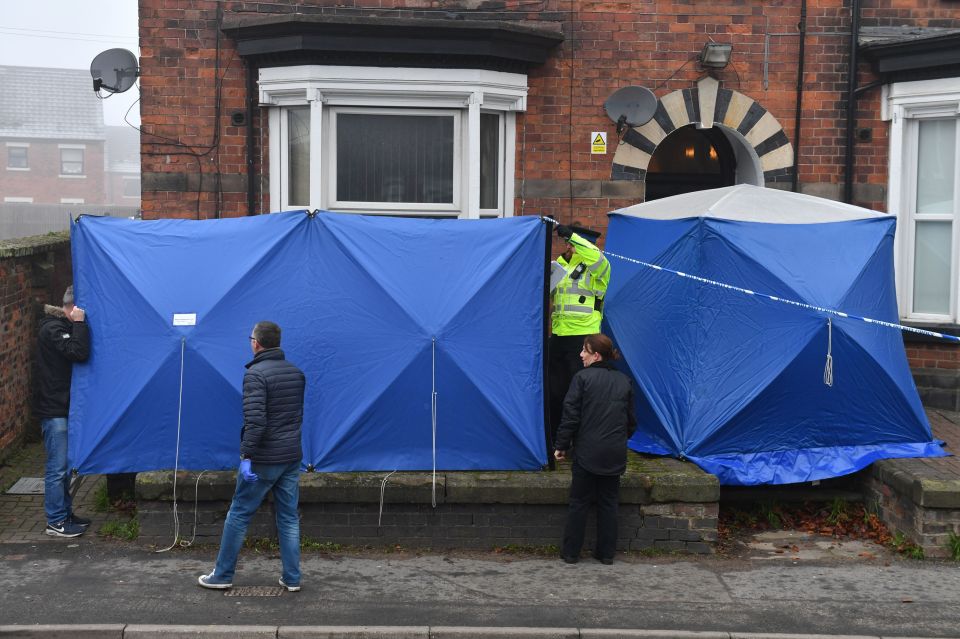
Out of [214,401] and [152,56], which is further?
[152,56]

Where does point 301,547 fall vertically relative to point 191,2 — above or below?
below

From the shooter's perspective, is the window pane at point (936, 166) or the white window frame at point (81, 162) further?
the white window frame at point (81, 162)

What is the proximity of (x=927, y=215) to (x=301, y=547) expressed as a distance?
773cm

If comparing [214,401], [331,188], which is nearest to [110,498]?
[214,401]

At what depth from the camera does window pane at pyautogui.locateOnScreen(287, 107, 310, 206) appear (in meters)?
11.0

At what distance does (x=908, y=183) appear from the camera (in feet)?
37.3

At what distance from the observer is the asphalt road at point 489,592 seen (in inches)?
252

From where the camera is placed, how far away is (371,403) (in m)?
7.66

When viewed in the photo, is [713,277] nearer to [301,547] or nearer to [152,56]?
[301,547]

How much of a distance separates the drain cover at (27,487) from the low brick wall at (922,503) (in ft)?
23.6

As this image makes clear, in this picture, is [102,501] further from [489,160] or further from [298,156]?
[489,160]

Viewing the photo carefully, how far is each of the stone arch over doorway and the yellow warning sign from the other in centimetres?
16

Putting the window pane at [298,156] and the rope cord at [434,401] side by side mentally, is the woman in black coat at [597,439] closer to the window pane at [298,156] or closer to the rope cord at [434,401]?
the rope cord at [434,401]

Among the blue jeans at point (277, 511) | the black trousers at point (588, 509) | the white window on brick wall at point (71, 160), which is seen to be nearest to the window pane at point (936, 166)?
the black trousers at point (588, 509)
